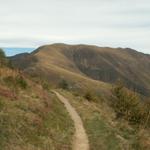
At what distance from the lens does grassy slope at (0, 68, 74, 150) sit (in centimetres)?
1647

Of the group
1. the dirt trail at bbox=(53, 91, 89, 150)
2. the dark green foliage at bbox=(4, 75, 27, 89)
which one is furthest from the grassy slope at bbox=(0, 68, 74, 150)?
the dark green foliage at bbox=(4, 75, 27, 89)

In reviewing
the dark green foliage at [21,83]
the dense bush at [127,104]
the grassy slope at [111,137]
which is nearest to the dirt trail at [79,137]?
the grassy slope at [111,137]

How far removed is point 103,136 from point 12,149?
298 inches

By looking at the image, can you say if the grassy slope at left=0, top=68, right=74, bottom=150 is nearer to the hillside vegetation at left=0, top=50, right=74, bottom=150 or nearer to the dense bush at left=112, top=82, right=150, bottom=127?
the hillside vegetation at left=0, top=50, right=74, bottom=150

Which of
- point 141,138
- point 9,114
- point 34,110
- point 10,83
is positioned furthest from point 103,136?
point 10,83

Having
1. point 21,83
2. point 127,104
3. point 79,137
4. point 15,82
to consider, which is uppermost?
point 15,82

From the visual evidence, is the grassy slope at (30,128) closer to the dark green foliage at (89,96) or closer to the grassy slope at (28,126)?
the grassy slope at (28,126)

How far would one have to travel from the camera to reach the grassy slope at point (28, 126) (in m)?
16.5

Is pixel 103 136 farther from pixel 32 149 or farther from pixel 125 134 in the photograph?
pixel 32 149

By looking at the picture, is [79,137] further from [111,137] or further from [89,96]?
[89,96]

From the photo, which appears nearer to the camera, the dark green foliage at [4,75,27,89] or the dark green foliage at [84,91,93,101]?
the dark green foliage at [4,75,27,89]

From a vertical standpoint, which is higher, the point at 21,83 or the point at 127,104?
the point at 21,83

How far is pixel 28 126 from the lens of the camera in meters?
18.7

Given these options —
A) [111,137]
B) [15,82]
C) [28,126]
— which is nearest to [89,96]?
[15,82]
